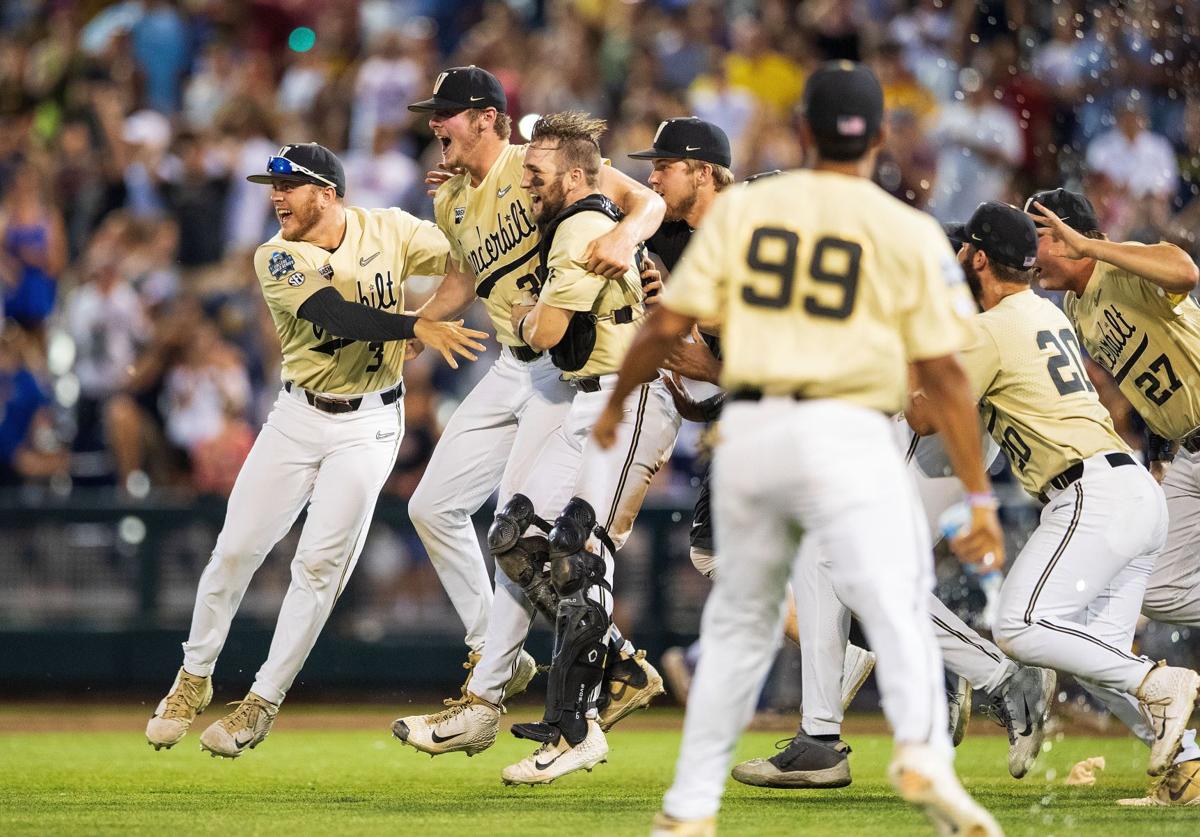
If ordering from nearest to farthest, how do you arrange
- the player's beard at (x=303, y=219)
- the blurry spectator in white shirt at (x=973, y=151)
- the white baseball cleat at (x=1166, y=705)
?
the white baseball cleat at (x=1166, y=705)
the player's beard at (x=303, y=219)
the blurry spectator in white shirt at (x=973, y=151)

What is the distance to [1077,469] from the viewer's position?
22.3 feet

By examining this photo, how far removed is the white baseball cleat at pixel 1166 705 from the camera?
647cm

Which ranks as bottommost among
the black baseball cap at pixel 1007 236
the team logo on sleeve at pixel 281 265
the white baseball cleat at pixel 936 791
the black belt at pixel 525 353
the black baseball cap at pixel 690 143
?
the white baseball cleat at pixel 936 791

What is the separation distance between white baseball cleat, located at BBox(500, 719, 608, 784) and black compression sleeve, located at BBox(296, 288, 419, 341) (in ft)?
5.93

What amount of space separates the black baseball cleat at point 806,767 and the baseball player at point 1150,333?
1.14m

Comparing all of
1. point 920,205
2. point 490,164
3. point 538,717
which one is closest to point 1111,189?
point 920,205

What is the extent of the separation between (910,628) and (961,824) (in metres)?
0.52

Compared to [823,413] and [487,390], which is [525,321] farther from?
[823,413]

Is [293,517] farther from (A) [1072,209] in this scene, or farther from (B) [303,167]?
(A) [1072,209]

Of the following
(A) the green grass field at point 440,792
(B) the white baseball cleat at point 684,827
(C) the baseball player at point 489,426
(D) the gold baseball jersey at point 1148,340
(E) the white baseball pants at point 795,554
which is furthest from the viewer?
(C) the baseball player at point 489,426

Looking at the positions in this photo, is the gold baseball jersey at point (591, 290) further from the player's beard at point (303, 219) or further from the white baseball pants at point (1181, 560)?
the white baseball pants at point (1181, 560)

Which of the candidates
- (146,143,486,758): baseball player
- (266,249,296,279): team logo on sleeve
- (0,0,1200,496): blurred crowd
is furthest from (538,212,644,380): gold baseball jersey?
(0,0,1200,496): blurred crowd

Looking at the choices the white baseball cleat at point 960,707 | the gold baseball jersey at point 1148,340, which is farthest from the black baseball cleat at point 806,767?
the gold baseball jersey at point 1148,340

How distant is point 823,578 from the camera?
7.11 m
